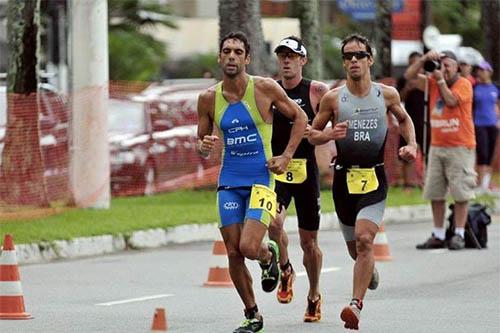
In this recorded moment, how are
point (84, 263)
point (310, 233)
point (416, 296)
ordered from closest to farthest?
1. point (310, 233)
2. point (416, 296)
3. point (84, 263)

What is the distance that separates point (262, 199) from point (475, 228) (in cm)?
776

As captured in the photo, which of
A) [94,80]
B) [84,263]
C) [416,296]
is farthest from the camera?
[94,80]

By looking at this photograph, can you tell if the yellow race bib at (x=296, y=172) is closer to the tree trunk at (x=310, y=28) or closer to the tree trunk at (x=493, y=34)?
the tree trunk at (x=310, y=28)

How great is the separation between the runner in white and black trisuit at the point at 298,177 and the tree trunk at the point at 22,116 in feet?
25.5

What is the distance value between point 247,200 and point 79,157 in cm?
1064

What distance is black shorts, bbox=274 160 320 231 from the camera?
13.1 m

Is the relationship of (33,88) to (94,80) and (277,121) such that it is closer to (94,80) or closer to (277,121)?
(94,80)

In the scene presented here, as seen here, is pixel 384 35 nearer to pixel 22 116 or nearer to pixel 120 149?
pixel 120 149

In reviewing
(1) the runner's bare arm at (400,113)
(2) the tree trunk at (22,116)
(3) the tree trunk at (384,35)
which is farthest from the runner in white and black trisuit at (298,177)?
(3) the tree trunk at (384,35)

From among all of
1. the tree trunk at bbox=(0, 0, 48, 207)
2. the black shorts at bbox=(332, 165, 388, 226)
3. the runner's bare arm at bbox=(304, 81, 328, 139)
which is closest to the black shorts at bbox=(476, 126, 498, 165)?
the tree trunk at bbox=(0, 0, 48, 207)

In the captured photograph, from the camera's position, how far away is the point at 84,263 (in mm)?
17781

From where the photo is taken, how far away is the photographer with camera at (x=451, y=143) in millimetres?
18406

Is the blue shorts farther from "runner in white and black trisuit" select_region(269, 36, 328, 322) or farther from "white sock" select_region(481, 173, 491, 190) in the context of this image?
"white sock" select_region(481, 173, 491, 190)

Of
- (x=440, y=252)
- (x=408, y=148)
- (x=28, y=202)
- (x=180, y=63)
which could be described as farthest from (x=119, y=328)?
(x=180, y=63)
